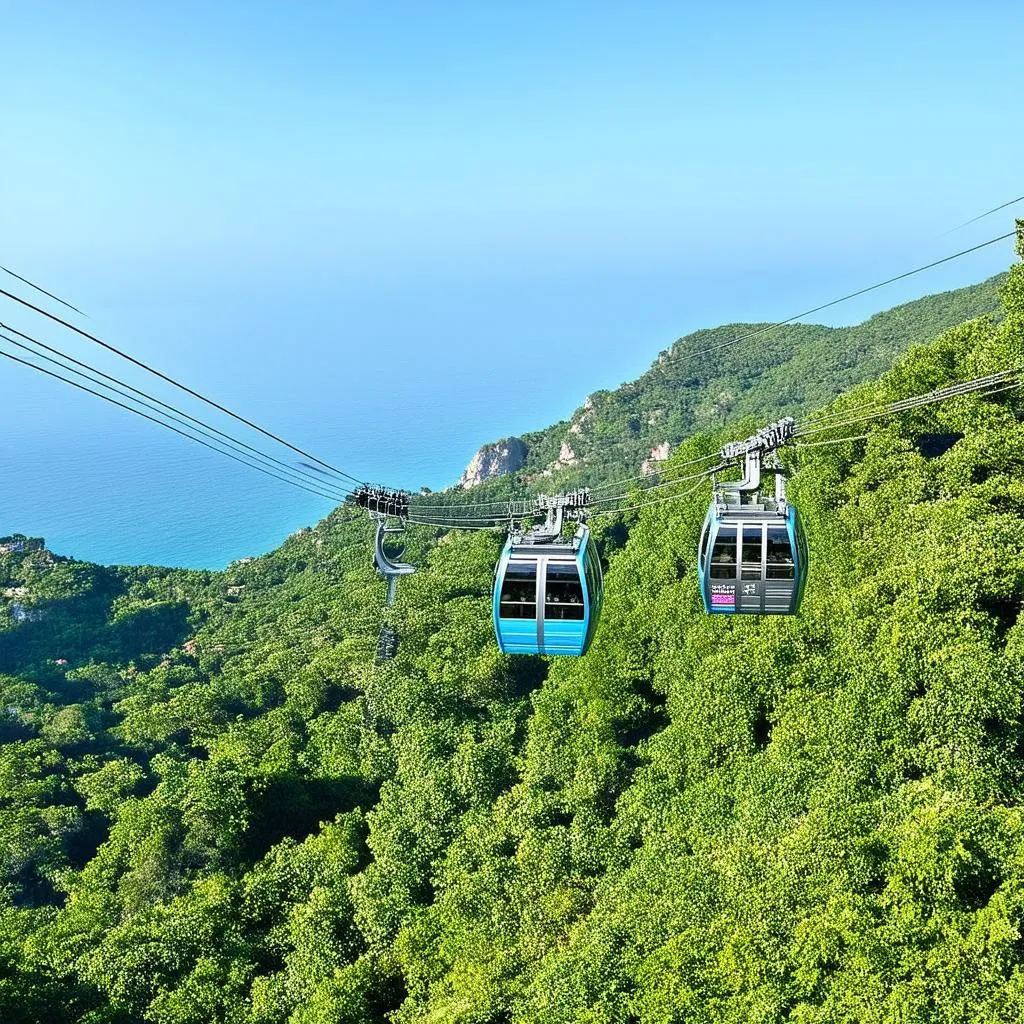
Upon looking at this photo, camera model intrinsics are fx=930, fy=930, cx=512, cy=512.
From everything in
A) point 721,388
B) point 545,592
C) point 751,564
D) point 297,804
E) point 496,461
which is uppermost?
point 721,388

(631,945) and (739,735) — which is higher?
(739,735)

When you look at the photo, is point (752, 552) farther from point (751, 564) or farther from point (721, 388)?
point (721, 388)

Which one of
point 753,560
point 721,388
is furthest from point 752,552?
point 721,388

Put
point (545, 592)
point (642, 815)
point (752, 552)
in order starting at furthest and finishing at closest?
point (642, 815), point (752, 552), point (545, 592)

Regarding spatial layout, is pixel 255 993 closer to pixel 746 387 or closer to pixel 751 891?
pixel 751 891

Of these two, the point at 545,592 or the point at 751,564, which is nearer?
the point at 545,592

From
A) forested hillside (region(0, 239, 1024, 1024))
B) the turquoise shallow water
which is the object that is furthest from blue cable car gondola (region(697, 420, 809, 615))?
the turquoise shallow water

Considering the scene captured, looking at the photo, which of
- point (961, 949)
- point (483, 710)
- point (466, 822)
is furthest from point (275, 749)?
point (961, 949)
